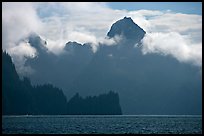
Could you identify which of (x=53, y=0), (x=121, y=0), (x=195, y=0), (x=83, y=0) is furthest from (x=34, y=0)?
(x=195, y=0)

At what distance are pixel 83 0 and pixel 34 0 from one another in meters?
3.75

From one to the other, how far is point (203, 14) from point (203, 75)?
4795mm

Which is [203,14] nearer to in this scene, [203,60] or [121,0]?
[203,60]

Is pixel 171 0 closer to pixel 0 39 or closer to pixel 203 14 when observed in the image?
pixel 203 14

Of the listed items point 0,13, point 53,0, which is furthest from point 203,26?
point 0,13

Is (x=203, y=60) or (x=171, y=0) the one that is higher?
(x=171, y=0)

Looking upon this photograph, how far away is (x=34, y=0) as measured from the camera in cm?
3209

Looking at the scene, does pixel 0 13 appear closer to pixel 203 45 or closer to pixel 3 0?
pixel 3 0

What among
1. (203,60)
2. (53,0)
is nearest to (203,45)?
(203,60)

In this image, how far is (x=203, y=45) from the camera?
109ft

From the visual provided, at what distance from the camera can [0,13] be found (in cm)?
3288

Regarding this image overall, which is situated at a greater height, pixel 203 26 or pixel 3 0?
pixel 3 0

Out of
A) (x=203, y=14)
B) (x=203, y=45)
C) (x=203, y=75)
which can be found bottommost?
(x=203, y=75)

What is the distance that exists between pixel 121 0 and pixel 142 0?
1615mm
